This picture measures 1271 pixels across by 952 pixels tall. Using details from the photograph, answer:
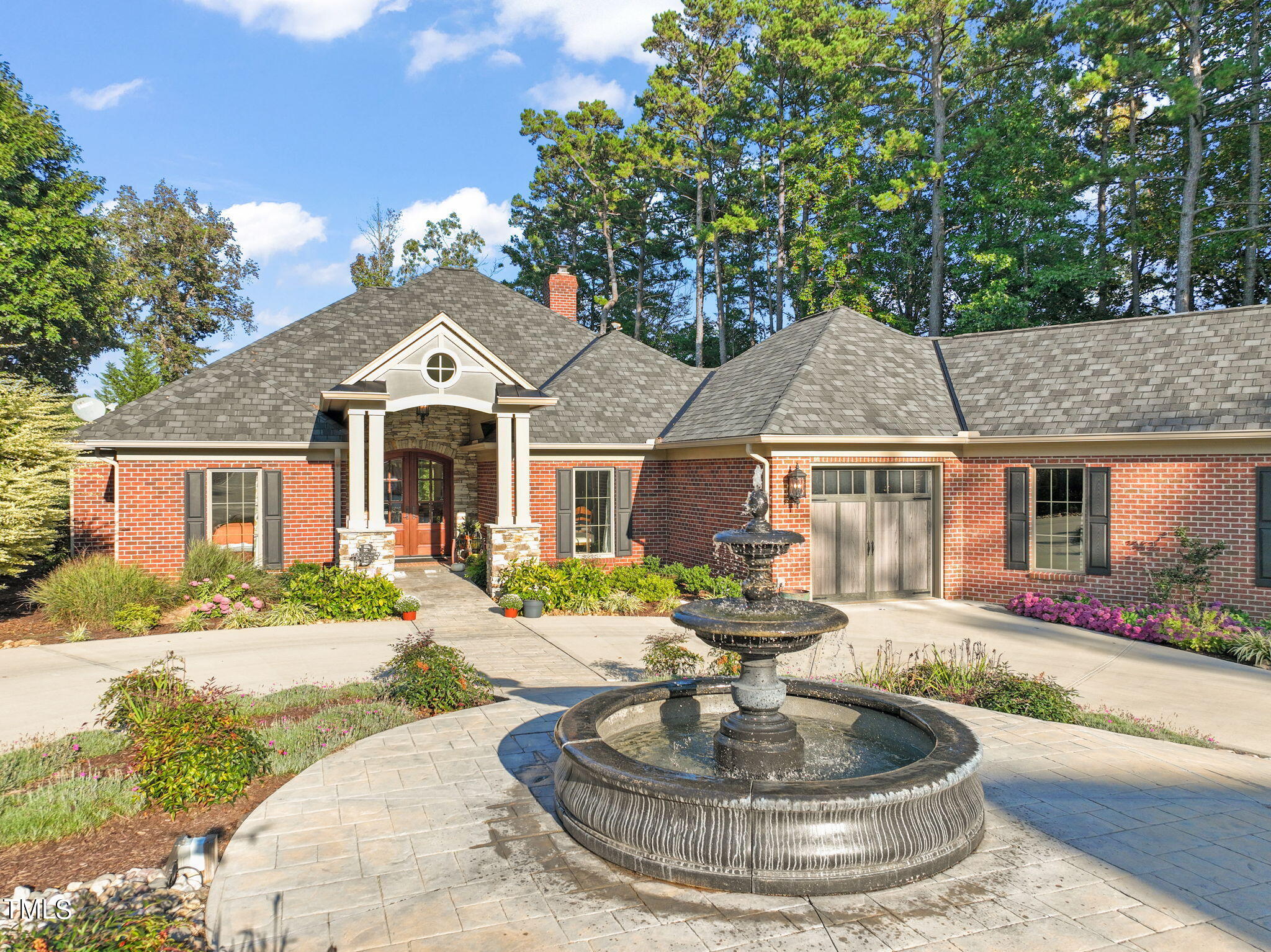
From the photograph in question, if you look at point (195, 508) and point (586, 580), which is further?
point (195, 508)

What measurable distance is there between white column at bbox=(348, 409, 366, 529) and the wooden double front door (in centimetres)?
391

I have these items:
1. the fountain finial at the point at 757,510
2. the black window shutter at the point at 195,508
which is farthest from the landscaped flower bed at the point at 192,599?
the fountain finial at the point at 757,510

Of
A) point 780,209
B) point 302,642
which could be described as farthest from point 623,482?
point 780,209

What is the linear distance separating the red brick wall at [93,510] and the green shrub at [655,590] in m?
10.1

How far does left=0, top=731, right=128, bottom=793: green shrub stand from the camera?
582 centimetres

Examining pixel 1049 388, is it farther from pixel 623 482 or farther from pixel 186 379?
pixel 186 379

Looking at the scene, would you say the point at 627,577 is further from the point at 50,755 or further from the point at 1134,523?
the point at 50,755

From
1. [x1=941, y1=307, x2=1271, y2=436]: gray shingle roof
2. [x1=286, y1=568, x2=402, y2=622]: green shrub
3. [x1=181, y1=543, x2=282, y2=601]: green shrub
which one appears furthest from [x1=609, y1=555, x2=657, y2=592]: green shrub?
[x1=941, y1=307, x2=1271, y2=436]: gray shingle roof

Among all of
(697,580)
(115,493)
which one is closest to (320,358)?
(115,493)

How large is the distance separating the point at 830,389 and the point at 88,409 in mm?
13987

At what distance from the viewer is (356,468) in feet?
44.7

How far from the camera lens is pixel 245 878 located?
→ 4.29m

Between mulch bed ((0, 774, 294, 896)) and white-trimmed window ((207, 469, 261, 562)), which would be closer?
mulch bed ((0, 774, 294, 896))

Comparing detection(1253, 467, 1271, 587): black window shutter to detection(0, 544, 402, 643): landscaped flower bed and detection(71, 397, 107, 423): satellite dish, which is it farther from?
detection(71, 397, 107, 423): satellite dish
